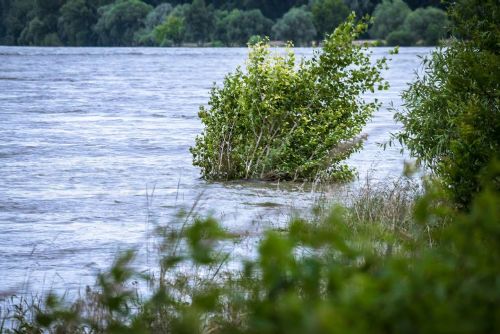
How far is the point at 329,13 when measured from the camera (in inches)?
4938

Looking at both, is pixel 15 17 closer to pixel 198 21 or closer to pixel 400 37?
pixel 198 21

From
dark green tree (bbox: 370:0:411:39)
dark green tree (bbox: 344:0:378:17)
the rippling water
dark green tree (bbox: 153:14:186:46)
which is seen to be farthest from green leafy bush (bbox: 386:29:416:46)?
the rippling water

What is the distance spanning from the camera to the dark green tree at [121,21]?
14712 cm

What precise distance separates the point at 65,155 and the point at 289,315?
2132cm

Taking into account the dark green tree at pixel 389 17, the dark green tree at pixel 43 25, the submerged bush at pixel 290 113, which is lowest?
the dark green tree at pixel 43 25

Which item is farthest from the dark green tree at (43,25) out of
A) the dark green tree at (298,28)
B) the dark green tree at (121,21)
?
the dark green tree at (298,28)

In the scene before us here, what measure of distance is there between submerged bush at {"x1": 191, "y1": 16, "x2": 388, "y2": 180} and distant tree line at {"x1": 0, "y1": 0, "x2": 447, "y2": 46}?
108375 mm

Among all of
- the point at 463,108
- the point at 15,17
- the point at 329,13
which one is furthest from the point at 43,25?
the point at 463,108

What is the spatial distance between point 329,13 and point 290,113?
11116cm

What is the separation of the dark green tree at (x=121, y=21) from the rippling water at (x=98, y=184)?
104306 mm

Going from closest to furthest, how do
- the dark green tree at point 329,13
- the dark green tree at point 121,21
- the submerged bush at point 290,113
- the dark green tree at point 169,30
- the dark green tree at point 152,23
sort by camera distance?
the submerged bush at point 290,113
the dark green tree at point 329,13
the dark green tree at point 169,30
the dark green tree at point 152,23
the dark green tree at point 121,21

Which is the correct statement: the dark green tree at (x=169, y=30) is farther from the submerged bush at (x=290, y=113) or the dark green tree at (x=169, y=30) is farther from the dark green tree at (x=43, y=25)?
the submerged bush at (x=290, y=113)

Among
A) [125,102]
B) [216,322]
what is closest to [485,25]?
[216,322]

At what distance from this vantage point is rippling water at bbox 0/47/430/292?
11.5m
